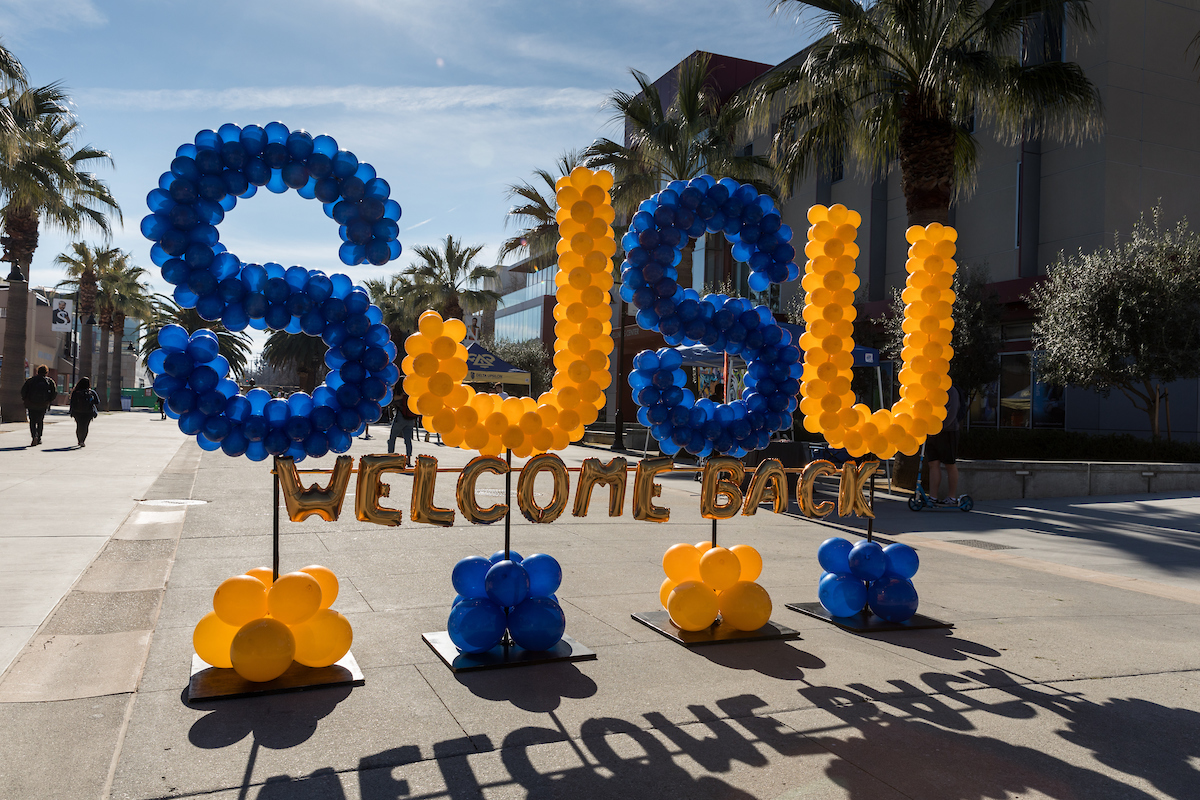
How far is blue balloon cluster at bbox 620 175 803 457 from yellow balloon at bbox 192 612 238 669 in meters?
2.91

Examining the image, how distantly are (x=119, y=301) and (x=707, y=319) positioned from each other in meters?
63.3

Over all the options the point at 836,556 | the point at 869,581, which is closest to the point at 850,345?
the point at 836,556

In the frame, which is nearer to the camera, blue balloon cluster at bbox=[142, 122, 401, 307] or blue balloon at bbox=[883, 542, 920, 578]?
blue balloon cluster at bbox=[142, 122, 401, 307]

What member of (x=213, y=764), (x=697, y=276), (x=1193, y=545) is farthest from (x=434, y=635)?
(x=697, y=276)

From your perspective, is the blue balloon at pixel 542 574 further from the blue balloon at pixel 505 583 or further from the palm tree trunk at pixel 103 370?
the palm tree trunk at pixel 103 370

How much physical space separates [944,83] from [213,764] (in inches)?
517

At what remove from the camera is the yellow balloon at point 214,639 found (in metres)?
4.70

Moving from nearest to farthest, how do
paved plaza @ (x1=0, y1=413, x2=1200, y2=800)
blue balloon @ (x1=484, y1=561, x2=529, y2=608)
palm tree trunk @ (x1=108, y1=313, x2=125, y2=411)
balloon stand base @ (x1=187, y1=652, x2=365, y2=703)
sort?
paved plaza @ (x1=0, y1=413, x2=1200, y2=800), balloon stand base @ (x1=187, y1=652, x2=365, y2=703), blue balloon @ (x1=484, y1=561, x2=529, y2=608), palm tree trunk @ (x1=108, y1=313, x2=125, y2=411)

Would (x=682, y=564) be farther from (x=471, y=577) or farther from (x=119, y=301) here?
(x=119, y=301)

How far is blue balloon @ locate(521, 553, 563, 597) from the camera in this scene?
5504 mm

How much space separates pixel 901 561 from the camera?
6508 mm

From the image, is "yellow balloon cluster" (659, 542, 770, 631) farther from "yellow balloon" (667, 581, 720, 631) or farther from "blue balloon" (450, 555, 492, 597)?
"blue balloon" (450, 555, 492, 597)

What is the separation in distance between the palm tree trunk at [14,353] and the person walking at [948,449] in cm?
2811

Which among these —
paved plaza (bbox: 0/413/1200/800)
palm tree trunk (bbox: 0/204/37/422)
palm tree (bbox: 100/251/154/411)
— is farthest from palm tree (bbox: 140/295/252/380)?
paved plaza (bbox: 0/413/1200/800)
